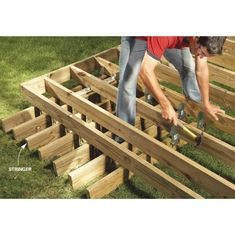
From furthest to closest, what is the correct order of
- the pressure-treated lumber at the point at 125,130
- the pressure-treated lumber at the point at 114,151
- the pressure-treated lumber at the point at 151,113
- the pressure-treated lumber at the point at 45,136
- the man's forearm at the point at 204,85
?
the pressure-treated lumber at the point at 45,136 → the man's forearm at the point at 204,85 → the pressure-treated lumber at the point at 151,113 → the pressure-treated lumber at the point at 114,151 → the pressure-treated lumber at the point at 125,130

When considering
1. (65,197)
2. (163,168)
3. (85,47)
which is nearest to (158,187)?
(163,168)

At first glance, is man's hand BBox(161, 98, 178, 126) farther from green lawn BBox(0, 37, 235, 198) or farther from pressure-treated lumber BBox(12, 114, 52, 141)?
pressure-treated lumber BBox(12, 114, 52, 141)

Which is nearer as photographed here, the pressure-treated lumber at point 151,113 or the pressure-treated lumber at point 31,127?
the pressure-treated lumber at point 151,113

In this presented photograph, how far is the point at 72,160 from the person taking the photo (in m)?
3.65

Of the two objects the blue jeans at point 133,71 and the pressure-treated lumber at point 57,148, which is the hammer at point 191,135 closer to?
the blue jeans at point 133,71

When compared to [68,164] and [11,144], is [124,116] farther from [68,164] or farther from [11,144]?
[11,144]

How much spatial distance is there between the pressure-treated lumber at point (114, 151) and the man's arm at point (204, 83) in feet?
1.70

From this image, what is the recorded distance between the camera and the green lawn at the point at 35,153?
342 cm

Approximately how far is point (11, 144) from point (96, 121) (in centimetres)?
71

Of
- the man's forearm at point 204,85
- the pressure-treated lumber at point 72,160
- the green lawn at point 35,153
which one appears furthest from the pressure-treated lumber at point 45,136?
the man's forearm at point 204,85

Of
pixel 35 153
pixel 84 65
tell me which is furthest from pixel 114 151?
pixel 84 65

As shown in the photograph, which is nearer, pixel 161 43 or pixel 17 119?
pixel 161 43

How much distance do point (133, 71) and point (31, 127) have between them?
41.4 inches

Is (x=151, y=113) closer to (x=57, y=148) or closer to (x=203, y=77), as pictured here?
(x=203, y=77)
